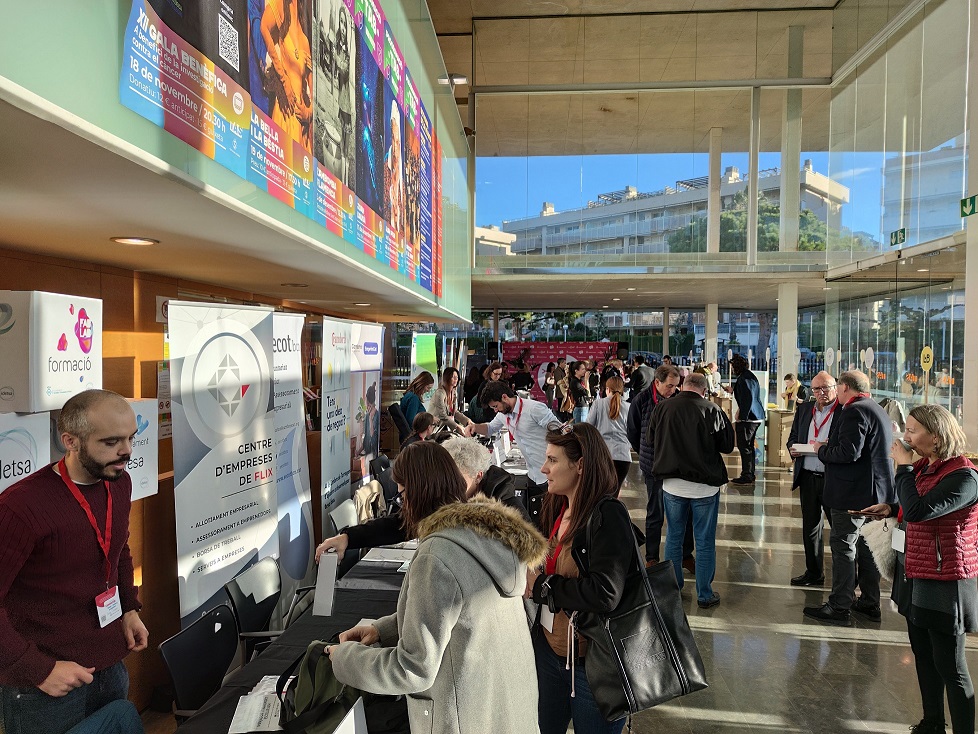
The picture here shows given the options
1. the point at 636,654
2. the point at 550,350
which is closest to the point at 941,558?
the point at 636,654

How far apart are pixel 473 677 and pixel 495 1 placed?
39.6ft

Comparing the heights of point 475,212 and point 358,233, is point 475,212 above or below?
above

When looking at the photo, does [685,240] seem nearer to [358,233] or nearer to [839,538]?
[839,538]

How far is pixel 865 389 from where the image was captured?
462cm

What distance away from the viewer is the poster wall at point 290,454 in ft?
14.3

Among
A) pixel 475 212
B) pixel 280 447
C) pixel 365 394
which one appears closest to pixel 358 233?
pixel 280 447

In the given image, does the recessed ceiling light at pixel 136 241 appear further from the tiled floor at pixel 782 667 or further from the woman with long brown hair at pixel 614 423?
the woman with long brown hair at pixel 614 423

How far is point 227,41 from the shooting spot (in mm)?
2148

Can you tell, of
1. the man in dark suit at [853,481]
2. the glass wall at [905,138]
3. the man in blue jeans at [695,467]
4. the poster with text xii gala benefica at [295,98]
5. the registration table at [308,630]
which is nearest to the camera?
the poster with text xii gala benefica at [295,98]

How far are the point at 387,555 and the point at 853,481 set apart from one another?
3.28 metres

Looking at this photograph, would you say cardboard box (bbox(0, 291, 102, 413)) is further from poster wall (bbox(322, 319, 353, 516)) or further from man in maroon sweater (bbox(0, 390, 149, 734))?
poster wall (bbox(322, 319, 353, 516))

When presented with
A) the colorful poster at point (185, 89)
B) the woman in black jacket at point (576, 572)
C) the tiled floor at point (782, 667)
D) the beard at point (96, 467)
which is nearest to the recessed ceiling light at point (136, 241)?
the colorful poster at point (185, 89)

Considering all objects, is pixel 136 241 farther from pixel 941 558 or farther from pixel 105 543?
pixel 941 558

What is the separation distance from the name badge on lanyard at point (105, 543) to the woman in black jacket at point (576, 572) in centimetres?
140
